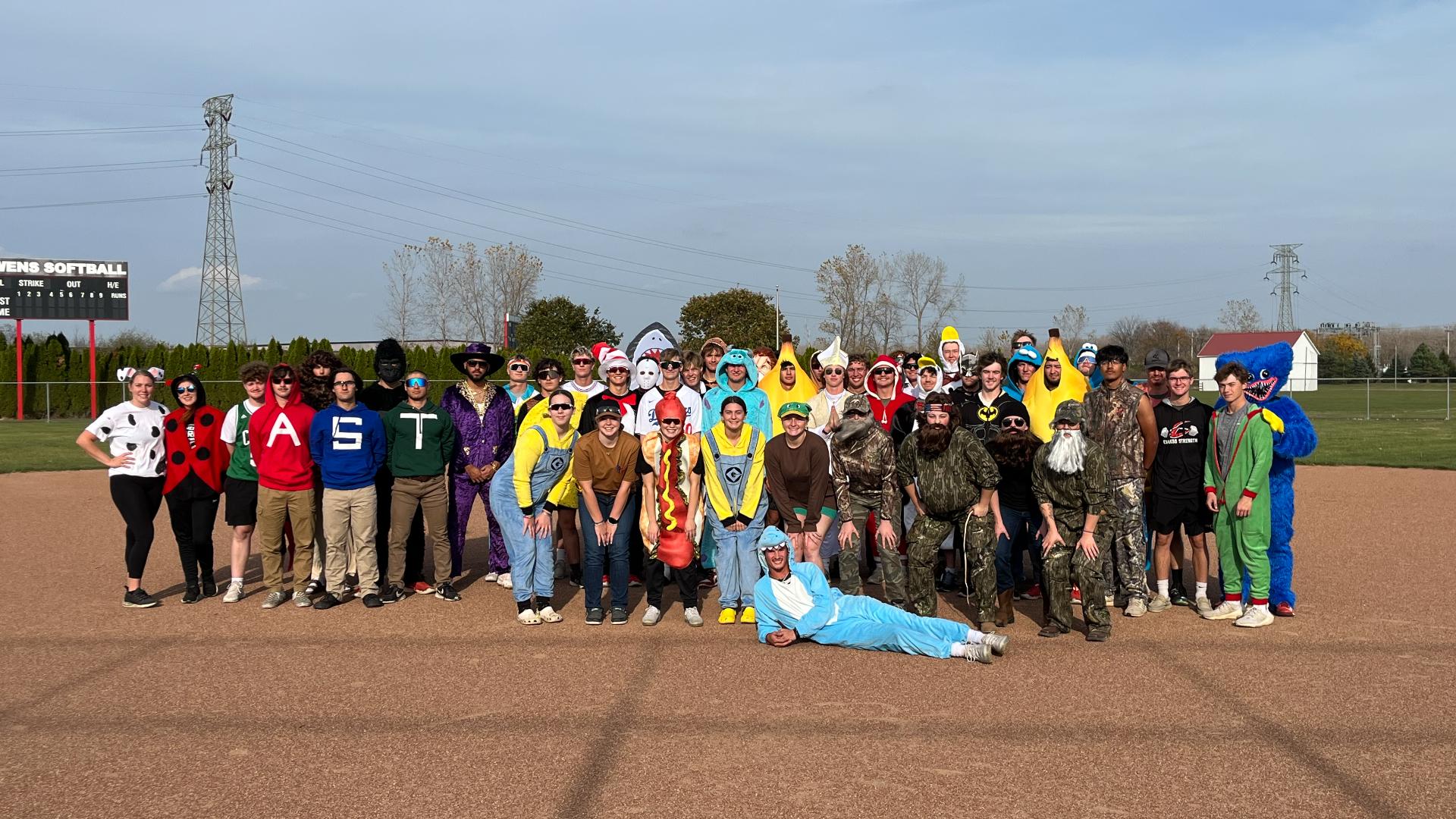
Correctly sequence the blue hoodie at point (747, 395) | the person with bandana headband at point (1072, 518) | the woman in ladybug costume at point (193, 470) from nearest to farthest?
the person with bandana headband at point (1072, 518)
the woman in ladybug costume at point (193, 470)
the blue hoodie at point (747, 395)

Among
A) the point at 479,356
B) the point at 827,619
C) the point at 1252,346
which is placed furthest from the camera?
the point at 1252,346

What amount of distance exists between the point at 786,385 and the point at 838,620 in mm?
2894

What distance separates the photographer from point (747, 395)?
8.54 metres

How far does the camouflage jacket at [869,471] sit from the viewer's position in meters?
7.68

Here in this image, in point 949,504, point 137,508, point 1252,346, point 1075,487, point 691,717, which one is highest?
point 1252,346

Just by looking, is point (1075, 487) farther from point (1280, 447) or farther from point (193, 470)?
point (193, 470)

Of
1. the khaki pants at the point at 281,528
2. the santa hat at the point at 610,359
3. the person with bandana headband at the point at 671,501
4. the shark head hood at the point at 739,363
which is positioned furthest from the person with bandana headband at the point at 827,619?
the khaki pants at the point at 281,528

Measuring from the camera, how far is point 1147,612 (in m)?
7.88

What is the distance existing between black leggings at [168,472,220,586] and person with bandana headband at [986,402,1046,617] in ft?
19.4

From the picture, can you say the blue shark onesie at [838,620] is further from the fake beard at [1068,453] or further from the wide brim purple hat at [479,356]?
the wide brim purple hat at [479,356]

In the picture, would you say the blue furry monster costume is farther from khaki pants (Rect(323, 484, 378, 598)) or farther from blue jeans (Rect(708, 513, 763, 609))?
khaki pants (Rect(323, 484, 378, 598))

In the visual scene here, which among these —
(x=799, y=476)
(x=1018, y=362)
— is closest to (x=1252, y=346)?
(x=1018, y=362)

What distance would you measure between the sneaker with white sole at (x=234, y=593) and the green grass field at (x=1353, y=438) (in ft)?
44.0

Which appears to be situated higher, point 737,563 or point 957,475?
point 957,475
